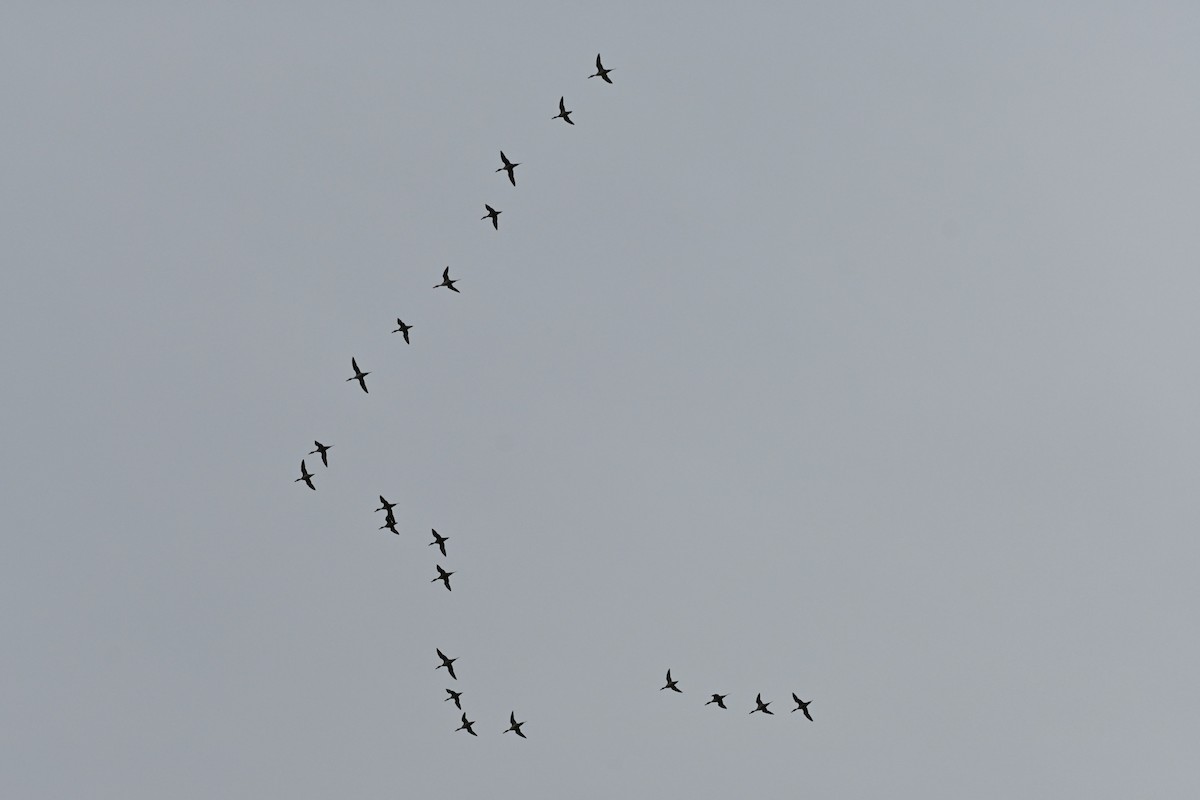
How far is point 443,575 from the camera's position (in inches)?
7608

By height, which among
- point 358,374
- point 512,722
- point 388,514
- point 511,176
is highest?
point 511,176

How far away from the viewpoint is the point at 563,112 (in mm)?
184000

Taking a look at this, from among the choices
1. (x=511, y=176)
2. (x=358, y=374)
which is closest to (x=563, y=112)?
(x=511, y=176)

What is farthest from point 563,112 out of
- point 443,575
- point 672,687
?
point 672,687

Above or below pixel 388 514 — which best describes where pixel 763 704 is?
below

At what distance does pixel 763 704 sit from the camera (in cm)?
19312

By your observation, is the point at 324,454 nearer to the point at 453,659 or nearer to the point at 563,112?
the point at 453,659

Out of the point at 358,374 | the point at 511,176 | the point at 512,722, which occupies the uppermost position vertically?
the point at 511,176

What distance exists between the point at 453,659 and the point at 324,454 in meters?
27.1

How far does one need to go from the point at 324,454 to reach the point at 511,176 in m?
38.2

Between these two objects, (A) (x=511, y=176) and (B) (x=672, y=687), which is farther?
(B) (x=672, y=687)

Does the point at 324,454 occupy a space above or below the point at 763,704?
above

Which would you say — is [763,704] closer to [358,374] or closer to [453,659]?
[453,659]

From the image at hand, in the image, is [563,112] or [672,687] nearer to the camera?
[563,112]
